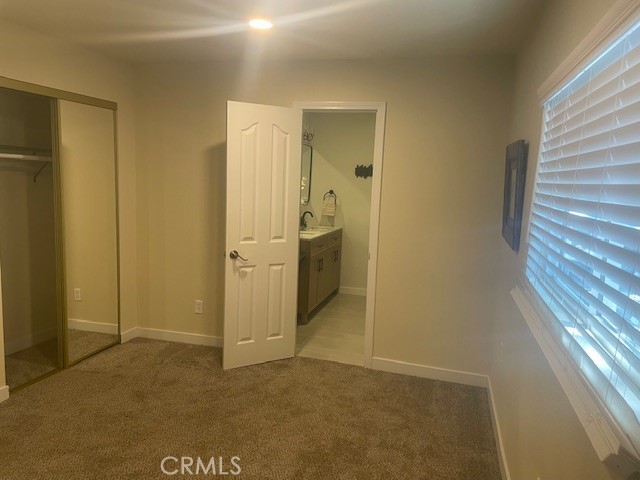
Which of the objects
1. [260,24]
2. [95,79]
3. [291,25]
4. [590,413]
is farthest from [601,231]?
[95,79]

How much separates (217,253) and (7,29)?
2030mm

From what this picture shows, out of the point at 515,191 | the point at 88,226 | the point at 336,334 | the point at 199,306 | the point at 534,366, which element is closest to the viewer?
the point at 534,366

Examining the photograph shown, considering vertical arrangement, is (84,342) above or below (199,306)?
below

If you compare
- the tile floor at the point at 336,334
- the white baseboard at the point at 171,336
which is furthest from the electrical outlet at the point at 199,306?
the tile floor at the point at 336,334

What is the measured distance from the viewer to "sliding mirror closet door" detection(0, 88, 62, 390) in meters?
2.89

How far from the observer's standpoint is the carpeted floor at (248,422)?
85.3 inches

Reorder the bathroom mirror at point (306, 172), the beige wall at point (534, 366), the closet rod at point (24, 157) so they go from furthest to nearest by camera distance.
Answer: the bathroom mirror at point (306, 172)
the closet rod at point (24, 157)
the beige wall at point (534, 366)

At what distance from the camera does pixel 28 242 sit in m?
3.14

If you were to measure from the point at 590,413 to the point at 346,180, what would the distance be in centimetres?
476

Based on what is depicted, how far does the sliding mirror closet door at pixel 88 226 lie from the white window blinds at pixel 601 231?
10.2ft

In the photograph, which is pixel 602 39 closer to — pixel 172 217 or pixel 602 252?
pixel 602 252

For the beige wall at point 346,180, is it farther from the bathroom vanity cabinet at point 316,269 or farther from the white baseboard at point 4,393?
the white baseboard at point 4,393

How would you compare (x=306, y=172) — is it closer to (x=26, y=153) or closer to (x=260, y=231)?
(x=260, y=231)

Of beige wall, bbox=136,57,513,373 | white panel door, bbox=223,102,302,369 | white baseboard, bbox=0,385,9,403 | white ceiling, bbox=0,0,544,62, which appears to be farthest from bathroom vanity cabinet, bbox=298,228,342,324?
white baseboard, bbox=0,385,9,403
